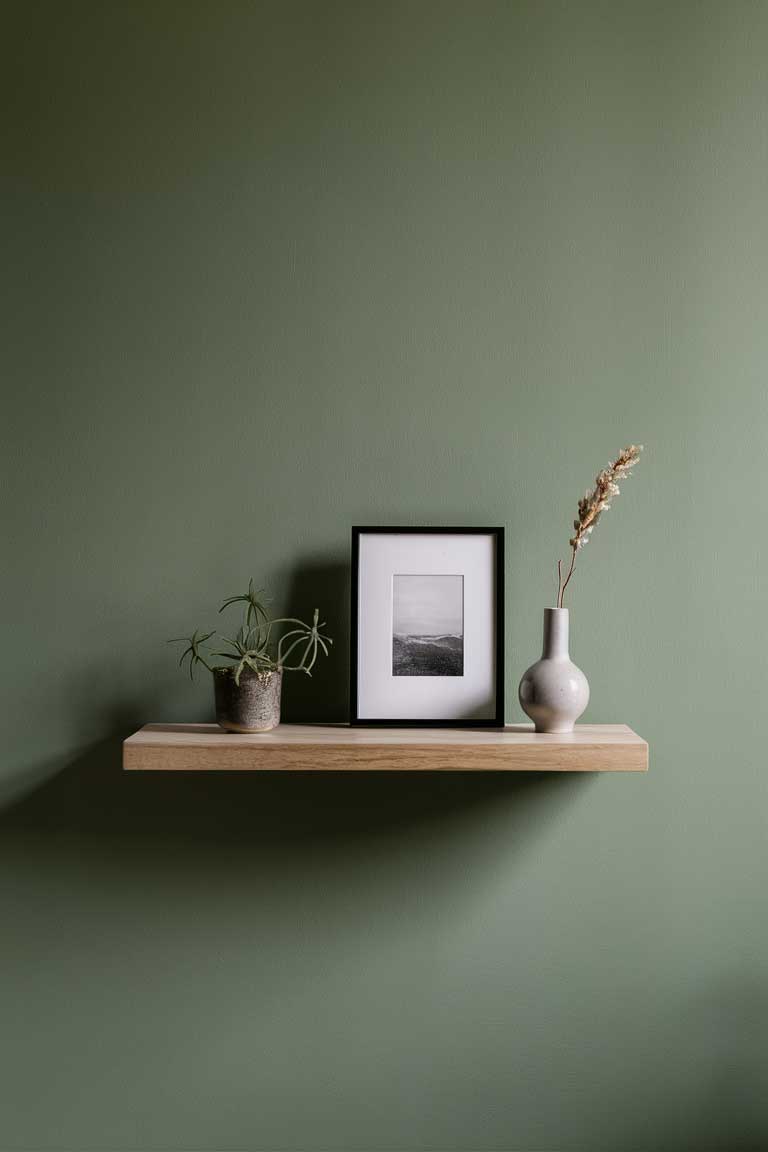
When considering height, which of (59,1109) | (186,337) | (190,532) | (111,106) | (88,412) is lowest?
(59,1109)

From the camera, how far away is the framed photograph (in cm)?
140

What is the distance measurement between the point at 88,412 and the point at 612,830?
994 mm

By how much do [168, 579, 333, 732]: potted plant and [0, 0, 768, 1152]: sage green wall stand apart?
5 centimetres

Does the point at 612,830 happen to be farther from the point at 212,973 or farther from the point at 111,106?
the point at 111,106

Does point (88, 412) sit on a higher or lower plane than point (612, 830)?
higher

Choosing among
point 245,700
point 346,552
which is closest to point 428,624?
point 346,552

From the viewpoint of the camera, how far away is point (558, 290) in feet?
4.91

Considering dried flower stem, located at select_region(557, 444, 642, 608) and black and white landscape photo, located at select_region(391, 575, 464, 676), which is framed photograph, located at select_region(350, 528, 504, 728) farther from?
dried flower stem, located at select_region(557, 444, 642, 608)

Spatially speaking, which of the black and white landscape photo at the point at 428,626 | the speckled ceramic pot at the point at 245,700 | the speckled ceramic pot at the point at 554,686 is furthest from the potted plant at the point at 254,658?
the speckled ceramic pot at the point at 554,686

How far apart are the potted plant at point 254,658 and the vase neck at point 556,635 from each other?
1.00ft

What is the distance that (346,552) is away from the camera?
1488 mm

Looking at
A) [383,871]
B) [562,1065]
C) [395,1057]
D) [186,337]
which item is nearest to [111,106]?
[186,337]

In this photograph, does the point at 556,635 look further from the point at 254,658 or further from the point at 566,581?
the point at 254,658

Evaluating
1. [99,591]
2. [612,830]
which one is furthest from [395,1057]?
[99,591]
